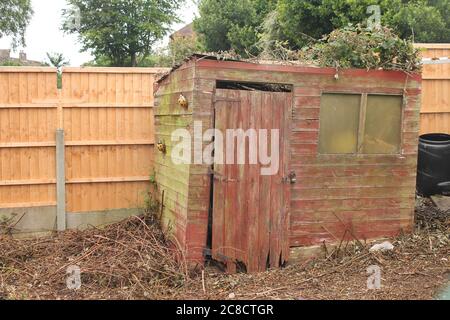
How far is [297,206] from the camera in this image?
6.06m

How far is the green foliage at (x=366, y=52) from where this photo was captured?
6.16 meters

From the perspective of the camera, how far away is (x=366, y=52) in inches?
246

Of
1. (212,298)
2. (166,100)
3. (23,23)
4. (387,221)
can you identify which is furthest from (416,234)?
(23,23)

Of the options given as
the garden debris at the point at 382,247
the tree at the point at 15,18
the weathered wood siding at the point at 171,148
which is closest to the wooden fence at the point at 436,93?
the garden debris at the point at 382,247

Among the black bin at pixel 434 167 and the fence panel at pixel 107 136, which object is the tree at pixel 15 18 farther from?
the black bin at pixel 434 167

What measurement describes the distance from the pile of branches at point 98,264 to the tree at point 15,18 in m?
19.6

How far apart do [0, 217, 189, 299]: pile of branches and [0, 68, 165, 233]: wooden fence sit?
54 cm

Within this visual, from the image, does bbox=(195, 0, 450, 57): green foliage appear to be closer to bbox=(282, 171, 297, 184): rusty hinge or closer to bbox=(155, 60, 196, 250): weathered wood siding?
bbox=(155, 60, 196, 250): weathered wood siding

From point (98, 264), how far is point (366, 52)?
4.35m

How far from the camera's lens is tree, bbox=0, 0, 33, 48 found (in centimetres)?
2314

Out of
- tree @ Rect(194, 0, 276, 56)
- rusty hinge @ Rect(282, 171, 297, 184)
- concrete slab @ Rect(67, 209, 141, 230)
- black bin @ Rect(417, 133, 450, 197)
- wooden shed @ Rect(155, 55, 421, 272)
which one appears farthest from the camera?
tree @ Rect(194, 0, 276, 56)

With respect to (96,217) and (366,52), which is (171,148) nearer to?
(96,217)

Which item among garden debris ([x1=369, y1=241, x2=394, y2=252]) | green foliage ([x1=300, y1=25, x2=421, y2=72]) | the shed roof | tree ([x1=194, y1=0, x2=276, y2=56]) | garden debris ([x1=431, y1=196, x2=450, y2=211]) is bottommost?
garden debris ([x1=369, y1=241, x2=394, y2=252])

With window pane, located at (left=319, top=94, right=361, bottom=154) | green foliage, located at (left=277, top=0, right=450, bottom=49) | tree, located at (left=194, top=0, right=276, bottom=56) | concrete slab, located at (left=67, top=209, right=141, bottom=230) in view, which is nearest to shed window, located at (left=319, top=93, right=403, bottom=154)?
window pane, located at (left=319, top=94, right=361, bottom=154)
